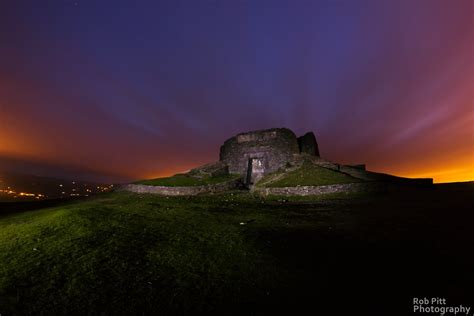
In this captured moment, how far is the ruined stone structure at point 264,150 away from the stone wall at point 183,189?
17.4 ft

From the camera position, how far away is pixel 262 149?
103 ft

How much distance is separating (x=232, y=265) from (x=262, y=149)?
1042 inches

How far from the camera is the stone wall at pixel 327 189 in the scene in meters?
16.5

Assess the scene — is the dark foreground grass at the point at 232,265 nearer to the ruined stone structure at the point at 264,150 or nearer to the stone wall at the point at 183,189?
the stone wall at the point at 183,189

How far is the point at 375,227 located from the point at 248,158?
2403 cm

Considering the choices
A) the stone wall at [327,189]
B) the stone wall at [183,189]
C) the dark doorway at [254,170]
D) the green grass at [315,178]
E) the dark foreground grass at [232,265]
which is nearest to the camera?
the dark foreground grass at [232,265]

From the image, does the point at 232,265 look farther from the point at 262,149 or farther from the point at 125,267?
the point at 262,149

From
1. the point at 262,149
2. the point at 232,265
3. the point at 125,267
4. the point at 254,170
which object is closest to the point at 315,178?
the point at 262,149

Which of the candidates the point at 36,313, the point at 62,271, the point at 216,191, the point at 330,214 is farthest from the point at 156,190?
the point at 36,313

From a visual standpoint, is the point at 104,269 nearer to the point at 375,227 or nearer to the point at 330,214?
the point at 375,227

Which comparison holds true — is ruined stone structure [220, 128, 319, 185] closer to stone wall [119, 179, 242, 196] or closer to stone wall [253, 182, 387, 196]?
stone wall [119, 179, 242, 196]

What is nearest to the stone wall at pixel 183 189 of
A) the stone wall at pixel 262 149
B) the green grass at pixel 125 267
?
the stone wall at pixel 262 149

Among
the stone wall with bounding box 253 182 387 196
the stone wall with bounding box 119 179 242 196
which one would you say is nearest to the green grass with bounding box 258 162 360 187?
the stone wall with bounding box 253 182 387 196

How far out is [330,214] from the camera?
11.4m
